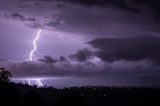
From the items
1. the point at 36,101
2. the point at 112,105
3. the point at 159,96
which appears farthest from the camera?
the point at 112,105

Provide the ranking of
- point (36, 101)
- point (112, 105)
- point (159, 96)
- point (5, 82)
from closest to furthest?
point (159, 96) < point (5, 82) < point (36, 101) < point (112, 105)

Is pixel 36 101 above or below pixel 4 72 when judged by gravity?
below

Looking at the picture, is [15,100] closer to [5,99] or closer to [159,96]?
[5,99]

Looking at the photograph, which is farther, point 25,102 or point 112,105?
point 112,105

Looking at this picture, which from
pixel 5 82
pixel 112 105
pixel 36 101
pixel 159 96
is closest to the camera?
pixel 159 96

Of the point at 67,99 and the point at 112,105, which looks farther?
the point at 112,105

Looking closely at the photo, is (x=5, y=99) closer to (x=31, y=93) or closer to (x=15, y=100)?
(x=15, y=100)

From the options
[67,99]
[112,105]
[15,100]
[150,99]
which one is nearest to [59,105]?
[67,99]

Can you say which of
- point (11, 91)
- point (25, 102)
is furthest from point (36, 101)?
point (11, 91)
